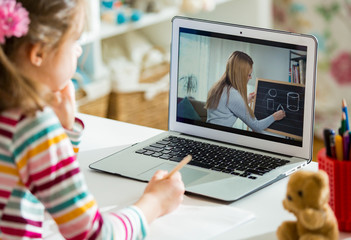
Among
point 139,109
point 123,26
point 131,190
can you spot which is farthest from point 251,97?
point 139,109

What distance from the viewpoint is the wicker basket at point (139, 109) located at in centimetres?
268

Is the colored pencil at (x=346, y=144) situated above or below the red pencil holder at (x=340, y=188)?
above

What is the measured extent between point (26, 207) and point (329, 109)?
93.4 inches

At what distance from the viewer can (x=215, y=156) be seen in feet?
4.04

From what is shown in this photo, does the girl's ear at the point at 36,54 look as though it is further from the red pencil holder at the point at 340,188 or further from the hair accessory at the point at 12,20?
the red pencil holder at the point at 340,188

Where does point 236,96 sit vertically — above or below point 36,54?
below

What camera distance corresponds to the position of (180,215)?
103 centimetres

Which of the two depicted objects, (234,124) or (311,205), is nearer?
(311,205)

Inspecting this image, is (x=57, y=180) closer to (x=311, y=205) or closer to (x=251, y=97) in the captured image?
(x=311, y=205)

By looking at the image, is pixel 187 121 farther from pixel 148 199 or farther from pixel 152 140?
pixel 148 199

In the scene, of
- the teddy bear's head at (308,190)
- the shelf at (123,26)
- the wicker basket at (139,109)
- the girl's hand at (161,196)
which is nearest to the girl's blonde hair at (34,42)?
the girl's hand at (161,196)

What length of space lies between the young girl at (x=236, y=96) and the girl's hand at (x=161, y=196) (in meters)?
0.29

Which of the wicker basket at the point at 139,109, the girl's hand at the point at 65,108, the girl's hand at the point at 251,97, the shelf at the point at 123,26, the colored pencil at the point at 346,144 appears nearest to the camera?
the colored pencil at the point at 346,144

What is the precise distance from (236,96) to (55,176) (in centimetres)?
51
